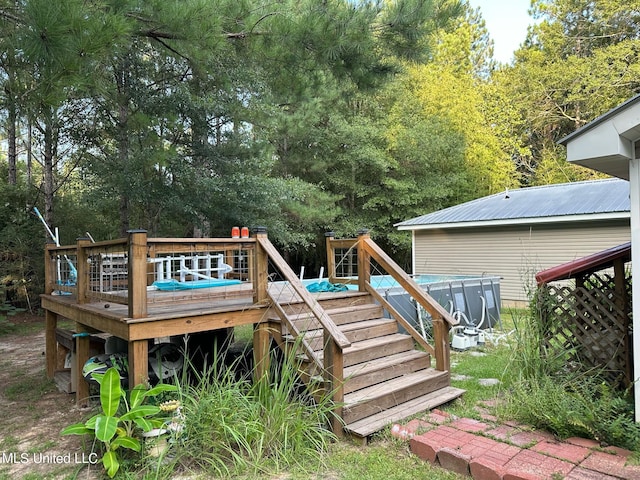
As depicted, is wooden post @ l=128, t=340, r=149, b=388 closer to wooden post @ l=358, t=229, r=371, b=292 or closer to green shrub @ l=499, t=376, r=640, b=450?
wooden post @ l=358, t=229, r=371, b=292

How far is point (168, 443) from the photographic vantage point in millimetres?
3006

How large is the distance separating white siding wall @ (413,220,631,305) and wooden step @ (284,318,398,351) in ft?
17.3

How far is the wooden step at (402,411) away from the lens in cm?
330

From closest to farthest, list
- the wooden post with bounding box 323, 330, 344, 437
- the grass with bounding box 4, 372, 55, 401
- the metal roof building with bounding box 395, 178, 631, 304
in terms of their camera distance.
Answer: the wooden post with bounding box 323, 330, 344, 437, the grass with bounding box 4, 372, 55, 401, the metal roof building with bounding box 395, 178, 631, 304

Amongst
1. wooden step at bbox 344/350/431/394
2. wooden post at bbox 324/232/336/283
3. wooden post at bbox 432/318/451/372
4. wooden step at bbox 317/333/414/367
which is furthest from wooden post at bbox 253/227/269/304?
wooden post at bbox 432/318/451/372

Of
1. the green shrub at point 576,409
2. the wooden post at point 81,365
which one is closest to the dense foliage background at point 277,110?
the wooden post at point 81,365

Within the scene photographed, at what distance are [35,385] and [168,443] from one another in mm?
3091

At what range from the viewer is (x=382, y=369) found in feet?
12.9

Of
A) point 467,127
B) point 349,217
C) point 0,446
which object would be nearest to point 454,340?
point 0,446

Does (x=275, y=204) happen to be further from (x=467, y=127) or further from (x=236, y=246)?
(x=467, y=127)

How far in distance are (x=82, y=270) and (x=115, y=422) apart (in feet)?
6.74

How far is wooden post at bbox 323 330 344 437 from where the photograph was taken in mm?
3371

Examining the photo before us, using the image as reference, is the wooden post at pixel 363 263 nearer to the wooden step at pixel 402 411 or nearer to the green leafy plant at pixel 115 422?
the wooden step at pixel 402 411

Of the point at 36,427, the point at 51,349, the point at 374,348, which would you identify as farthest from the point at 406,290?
the point at 51,349
